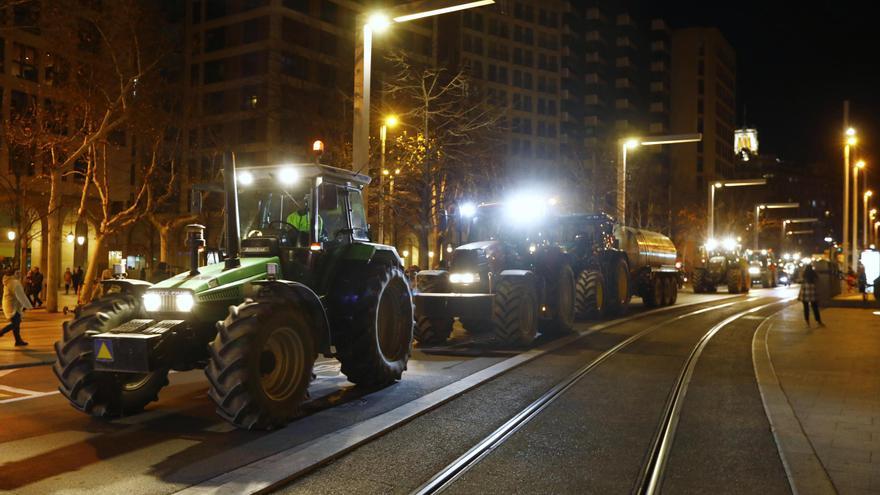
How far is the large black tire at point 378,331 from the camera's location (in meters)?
10.5

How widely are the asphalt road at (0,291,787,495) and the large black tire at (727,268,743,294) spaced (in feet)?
107

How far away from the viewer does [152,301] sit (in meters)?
8.81

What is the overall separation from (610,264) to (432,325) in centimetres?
974

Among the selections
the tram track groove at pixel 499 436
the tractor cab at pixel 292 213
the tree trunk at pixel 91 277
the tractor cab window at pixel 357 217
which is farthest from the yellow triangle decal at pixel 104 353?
the tree trunk at pixel 91 277

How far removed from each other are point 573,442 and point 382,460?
→ 214 cm

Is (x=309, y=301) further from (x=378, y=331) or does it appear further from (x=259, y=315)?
(x=378, y=331)

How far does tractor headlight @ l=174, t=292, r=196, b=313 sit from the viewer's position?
8625 mm

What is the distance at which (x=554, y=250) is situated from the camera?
62.8 feet

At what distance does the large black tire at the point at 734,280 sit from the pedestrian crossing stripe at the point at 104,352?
1596 inches

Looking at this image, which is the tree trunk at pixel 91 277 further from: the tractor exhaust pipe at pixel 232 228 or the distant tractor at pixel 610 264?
the tractor exhaust pipe at pixel 232 228

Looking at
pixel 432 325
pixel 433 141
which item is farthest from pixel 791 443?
pixel 433 141

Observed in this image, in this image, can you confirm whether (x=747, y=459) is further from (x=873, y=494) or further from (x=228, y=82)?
(x=228, y=82)

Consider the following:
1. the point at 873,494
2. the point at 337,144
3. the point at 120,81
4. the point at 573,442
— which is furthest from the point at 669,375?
the point at 337,144

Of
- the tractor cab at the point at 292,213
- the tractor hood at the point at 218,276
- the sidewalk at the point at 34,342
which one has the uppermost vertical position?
the tractor cab at the point at 292,213
